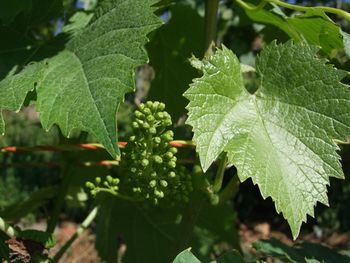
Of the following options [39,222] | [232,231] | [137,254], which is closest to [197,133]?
[137,254]

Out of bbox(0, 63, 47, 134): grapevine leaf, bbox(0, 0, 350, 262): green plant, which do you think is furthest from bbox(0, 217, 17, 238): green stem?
bbox(0, 63, 47, 134): grapevine leaf

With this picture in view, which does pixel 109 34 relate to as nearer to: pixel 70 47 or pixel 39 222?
pixel 70 47

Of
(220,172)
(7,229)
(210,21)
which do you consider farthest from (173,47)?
(7,229)

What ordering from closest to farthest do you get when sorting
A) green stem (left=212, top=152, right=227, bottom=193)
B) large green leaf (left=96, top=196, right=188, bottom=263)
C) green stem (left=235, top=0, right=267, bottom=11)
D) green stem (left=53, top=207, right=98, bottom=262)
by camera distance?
green stem (left=212, top=152, right=227, bottom=193)
green stem (left=235, top=0, right=267, bottom=11)
green stem (left=53, top=207, right=98, bottom=262)
large green leaf (left=96, top=196, right=188, bottom=263)

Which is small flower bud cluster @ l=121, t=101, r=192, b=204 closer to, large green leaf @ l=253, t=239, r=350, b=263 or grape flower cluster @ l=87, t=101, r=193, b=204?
grape flower cluster @ l=87, t=101, r=193, b=204

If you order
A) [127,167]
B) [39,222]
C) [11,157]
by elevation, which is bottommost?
[39,222]
